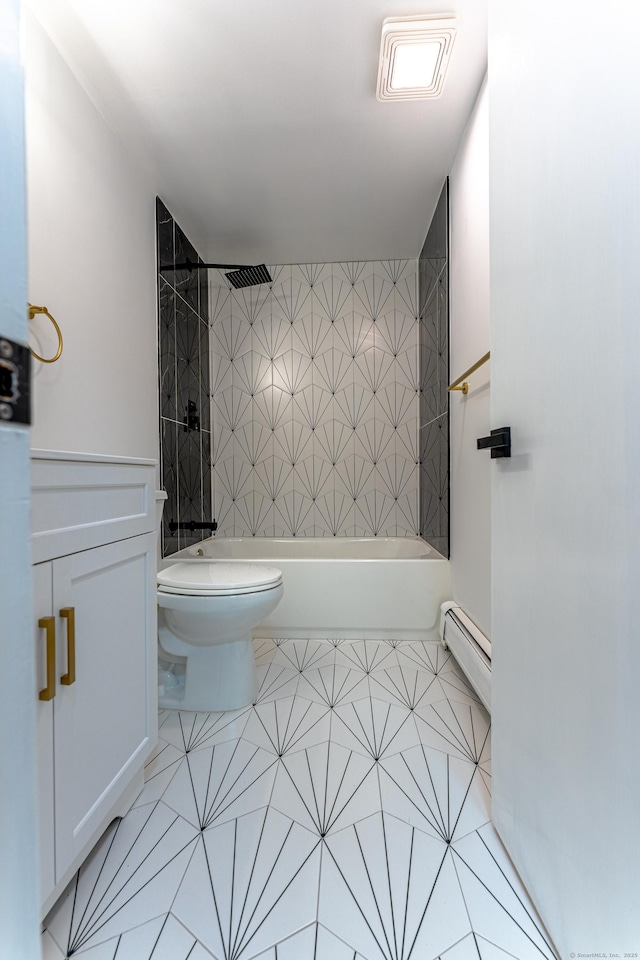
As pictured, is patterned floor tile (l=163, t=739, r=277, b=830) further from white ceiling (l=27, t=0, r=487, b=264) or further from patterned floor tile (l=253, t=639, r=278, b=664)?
white ceiling (l=27, t=0, r=487, b=264)

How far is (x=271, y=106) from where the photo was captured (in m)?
1.69

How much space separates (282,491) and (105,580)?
84.0 inches

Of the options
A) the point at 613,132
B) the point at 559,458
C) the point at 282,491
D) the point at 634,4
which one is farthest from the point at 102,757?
the point at 282,491

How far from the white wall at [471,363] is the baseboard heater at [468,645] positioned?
43 millimetres

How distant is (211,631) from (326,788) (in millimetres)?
591

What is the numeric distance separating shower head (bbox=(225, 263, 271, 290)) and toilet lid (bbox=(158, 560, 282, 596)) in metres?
1.80

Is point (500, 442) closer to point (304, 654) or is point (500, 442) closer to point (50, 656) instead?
point (50, 656)

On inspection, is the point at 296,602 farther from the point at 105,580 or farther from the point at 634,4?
the point at 634,4

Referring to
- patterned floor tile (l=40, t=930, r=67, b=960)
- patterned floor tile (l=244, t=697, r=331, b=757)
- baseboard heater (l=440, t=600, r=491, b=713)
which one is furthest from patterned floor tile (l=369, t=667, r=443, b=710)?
patterned floor tile (l=40, t=930, r=67, b=960)

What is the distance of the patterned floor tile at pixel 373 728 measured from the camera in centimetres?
138

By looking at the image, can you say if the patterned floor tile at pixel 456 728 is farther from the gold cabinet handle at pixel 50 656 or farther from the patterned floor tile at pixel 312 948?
the gold cabinet handle at pixel 50 656

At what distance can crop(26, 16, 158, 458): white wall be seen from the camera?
1393 mm

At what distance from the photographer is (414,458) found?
304 cm

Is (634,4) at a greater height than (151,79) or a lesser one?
lesser
